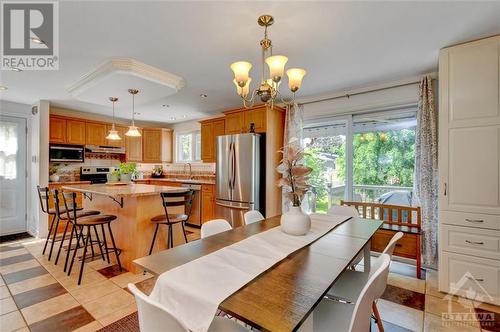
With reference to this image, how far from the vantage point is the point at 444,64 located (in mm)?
2457

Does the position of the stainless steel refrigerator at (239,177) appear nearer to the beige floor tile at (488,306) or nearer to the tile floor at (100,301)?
the tile floor at (100,301)

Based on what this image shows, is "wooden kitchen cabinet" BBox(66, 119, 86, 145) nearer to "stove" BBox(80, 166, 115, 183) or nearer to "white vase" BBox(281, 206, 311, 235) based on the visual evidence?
"stove" BBox(80, 166, 115, 183)

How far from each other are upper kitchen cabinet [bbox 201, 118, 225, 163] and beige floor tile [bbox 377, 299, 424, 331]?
12.7 feet

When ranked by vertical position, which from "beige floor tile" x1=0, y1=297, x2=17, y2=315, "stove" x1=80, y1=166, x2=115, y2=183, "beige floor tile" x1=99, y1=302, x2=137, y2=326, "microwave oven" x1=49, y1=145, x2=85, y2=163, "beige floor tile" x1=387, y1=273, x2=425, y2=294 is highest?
"microwave oven" x1=49, y1=145, x2=85, y2=163

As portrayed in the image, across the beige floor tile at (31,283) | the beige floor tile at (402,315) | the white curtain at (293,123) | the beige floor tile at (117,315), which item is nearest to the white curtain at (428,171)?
the beige floor tile at (402,315)

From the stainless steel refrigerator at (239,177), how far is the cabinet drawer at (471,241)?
2417 mm

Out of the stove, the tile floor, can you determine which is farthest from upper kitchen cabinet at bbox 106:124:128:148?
the tile floor

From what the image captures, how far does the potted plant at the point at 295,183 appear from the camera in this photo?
68.2 inches

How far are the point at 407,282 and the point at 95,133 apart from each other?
246 inches

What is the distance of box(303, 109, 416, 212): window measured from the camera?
136 inches

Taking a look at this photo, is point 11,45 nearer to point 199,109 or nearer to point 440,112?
point 199,109

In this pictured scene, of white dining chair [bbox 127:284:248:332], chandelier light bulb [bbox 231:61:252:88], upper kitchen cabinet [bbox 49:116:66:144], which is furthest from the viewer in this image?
upper kitchen cabinet [bbox 49:116:66:144]

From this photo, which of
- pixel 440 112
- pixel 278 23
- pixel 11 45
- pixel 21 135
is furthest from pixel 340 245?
pixel 21 135

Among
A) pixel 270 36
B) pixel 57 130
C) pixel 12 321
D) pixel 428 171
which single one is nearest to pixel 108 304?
pixel 12 321
